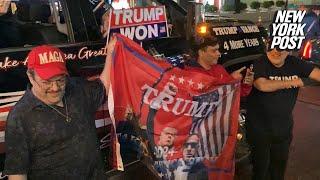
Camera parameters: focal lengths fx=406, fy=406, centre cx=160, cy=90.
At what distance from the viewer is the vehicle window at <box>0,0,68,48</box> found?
123 inches

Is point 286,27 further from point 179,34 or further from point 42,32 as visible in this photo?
point 42,32

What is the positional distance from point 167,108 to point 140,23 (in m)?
0.91

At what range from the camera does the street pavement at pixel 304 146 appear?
459 centimetres

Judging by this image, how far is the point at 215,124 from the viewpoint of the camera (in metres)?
3.21

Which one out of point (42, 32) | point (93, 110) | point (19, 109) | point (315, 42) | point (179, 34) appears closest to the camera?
point (19, 109)

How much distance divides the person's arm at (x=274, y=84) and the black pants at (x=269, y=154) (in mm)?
448

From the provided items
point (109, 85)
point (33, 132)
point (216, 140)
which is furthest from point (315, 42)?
point (33, 132)

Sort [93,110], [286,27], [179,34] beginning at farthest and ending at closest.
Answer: [179,34], [286,27], [93,110]

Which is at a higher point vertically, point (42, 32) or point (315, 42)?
point (42, 32)

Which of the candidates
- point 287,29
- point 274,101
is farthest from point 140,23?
point 274,101

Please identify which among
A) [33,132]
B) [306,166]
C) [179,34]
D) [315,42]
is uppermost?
[179,34]

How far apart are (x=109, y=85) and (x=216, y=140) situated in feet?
3.27

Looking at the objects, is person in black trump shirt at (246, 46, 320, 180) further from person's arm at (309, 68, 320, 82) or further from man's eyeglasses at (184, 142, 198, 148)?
man's eyeglasses at (184, 142, 198, 148)

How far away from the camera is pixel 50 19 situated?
11.5 feet
